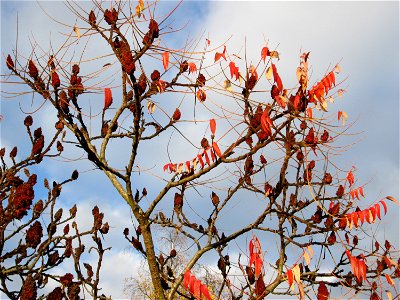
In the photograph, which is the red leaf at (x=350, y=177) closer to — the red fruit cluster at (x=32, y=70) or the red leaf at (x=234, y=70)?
the red leaf at (x=234, y=70)

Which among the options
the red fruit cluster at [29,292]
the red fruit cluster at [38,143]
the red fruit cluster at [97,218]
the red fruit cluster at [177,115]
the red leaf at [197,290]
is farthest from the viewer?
the red fruit cluster at [38,143]

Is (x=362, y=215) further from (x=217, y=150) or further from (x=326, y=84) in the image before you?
(x=217, y=150)

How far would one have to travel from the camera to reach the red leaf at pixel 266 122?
14.0 feet

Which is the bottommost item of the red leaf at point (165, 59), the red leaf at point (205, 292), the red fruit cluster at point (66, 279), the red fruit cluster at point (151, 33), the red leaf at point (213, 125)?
the red leaf at point (205, 292)

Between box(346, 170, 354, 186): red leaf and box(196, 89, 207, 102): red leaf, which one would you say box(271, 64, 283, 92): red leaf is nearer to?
box(196, 89, 207, 102): red leaf

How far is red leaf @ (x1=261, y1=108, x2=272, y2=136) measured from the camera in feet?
14.0

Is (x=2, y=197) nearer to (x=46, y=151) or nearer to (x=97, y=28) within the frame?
(x=46, y=151)

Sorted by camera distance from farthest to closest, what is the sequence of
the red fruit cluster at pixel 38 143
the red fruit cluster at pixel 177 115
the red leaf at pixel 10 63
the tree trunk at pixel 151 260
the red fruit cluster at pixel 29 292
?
the red fruit cluster at pixel 38 143
the red fruit cluster at pixel 177 115
the red leaf at pixel 10 63
the tree trunk at pixel 151 260
the red fruit cluster at pixel 29 292

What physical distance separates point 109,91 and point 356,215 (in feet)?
10.1

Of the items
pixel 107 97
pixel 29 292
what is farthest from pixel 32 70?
pixel 29 292

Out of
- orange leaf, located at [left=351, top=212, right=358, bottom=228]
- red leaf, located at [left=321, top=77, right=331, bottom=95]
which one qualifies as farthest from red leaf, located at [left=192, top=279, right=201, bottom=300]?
red leaf, located at [left=321, top=77, right=331, bottom=95]

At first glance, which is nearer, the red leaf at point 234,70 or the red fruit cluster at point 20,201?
the red leaf at point 234,70

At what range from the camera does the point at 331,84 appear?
4.67 metres

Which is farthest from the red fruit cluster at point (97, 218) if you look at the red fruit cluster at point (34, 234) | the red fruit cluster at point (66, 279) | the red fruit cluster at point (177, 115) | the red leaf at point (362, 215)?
the red leaf at point (362, 215)
